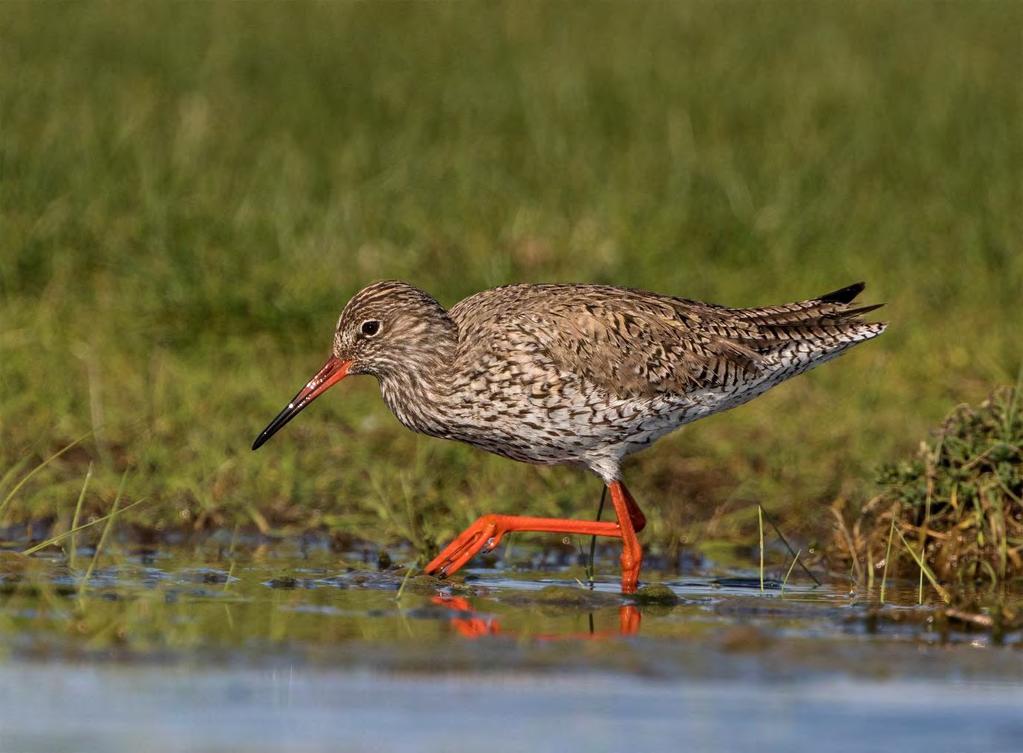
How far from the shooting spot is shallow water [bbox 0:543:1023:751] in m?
5.22

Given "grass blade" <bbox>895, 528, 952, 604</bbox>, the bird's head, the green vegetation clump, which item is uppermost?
the bird's head

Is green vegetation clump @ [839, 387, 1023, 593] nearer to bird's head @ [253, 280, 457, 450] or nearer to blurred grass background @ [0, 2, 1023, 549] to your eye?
blurred grass background @ [0, 2, 1023, 549]

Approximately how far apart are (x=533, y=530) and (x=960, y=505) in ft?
5.63

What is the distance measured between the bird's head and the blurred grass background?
625 millimetres

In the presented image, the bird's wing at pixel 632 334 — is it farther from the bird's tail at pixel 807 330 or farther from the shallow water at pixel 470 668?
the shallow water at pixel 470 668

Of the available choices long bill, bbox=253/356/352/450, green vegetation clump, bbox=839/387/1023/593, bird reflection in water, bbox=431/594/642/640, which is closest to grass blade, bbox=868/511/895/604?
green vegetation clump, bbox=839/387/1023/593

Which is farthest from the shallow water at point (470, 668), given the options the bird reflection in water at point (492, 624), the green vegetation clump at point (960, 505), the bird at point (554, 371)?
the bird at point (554, 371)

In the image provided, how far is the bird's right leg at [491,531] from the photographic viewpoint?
7840mm

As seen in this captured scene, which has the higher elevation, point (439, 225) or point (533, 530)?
point (439, 225)

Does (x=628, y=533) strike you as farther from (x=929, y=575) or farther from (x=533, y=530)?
(x=929, y=575)

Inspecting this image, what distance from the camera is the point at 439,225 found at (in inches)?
519

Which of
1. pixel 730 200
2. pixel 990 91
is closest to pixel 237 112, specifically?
pixel 730 200

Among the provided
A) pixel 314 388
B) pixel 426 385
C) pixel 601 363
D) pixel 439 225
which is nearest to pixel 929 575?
pixel 601 363

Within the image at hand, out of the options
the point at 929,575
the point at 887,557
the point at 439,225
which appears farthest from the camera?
the point at 439,225
